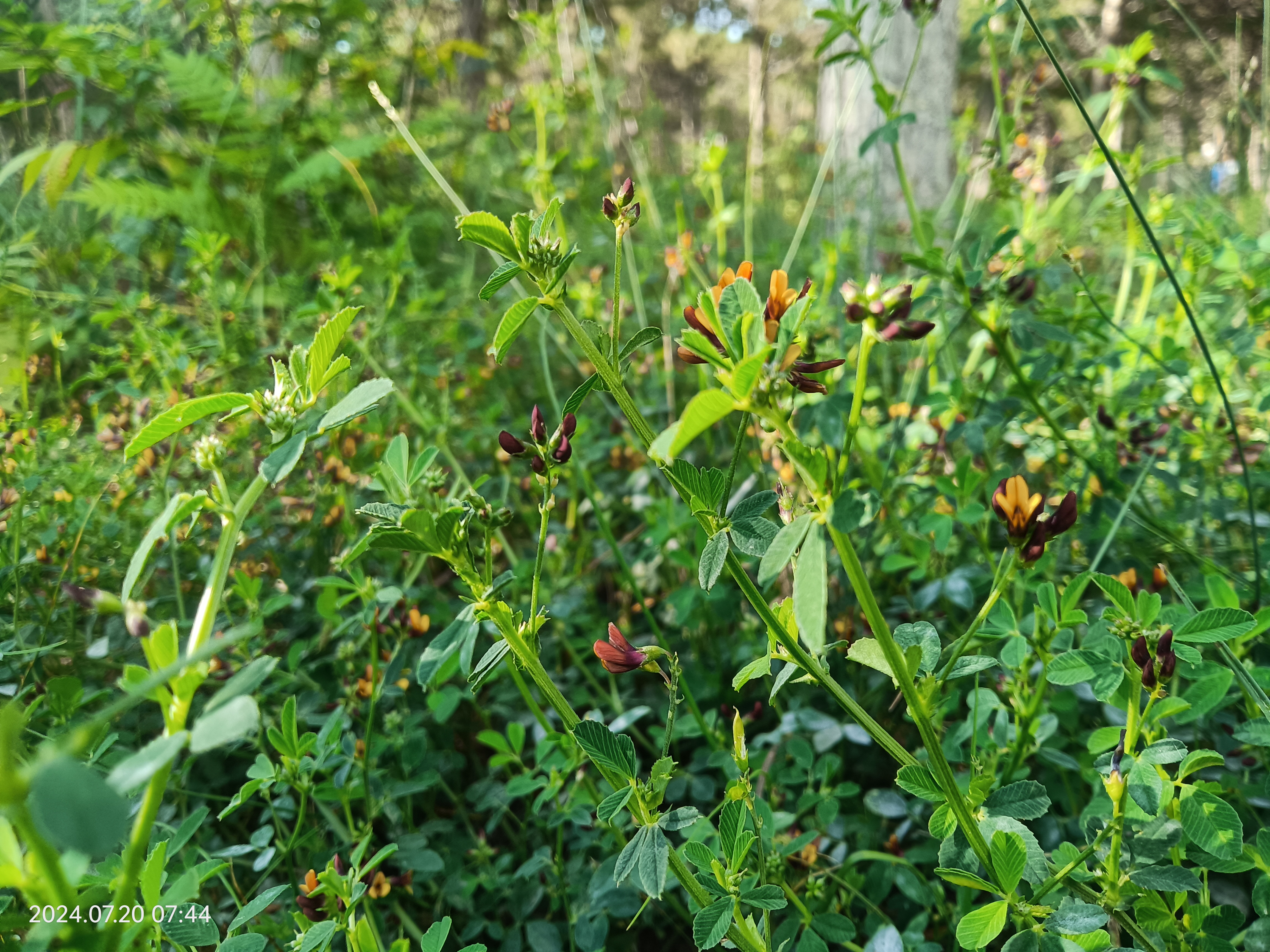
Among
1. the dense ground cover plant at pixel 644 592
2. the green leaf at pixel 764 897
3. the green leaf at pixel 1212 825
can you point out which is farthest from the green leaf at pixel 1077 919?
the green leaf at pixel 764 897

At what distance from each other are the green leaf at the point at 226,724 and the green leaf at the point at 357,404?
0.25 m

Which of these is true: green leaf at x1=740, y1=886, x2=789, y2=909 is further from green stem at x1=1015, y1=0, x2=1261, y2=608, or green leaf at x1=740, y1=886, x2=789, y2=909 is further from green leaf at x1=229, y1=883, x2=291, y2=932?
green stem at x1=1015, y1=0, x2=1261, y2=608

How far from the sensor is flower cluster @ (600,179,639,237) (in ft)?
2.49

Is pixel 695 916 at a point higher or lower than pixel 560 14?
lower

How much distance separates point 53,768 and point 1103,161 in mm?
1904

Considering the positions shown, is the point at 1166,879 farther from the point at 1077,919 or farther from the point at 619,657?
the point at 619,657

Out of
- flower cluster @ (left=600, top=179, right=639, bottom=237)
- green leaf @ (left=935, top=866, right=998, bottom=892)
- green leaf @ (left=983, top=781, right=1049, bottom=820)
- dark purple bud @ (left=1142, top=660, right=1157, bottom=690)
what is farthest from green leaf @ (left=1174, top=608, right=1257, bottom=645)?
flower cluster @ (left=600, top=179, right=639, bottom=237)

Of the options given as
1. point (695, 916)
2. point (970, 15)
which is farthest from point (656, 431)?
point (970, 15)

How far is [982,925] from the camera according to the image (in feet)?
2.31

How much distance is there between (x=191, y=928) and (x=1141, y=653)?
1031 mm

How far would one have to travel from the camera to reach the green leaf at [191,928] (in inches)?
30.7

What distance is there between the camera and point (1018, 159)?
5.62 ft

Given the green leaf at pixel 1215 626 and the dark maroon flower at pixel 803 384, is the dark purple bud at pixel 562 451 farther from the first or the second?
the green leaf at pixel 1215 626

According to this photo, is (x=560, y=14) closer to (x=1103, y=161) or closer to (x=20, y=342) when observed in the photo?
(x=1103, y=161)
